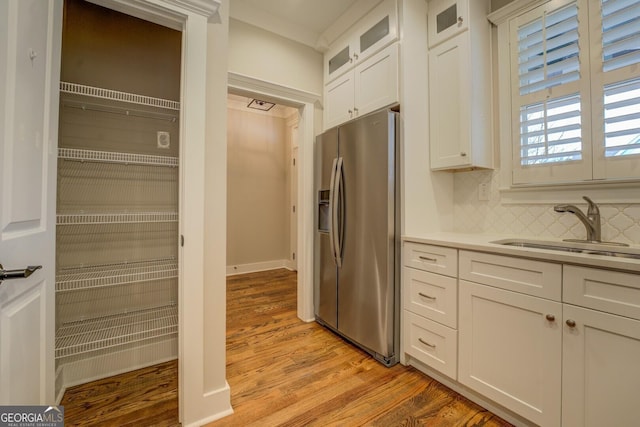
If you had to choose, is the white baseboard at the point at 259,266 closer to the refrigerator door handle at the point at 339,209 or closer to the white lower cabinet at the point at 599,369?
the refrigerator door handle at the point at 339,209

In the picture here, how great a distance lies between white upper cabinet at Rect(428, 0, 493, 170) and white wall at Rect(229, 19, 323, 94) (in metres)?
1.15

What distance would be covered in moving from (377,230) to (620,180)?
1343 mm

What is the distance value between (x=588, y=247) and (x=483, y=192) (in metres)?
0.71

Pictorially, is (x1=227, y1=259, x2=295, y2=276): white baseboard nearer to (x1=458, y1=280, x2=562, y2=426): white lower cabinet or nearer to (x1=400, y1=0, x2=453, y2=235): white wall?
(x1=400, y1=0, x2=453, y2=235): white wall

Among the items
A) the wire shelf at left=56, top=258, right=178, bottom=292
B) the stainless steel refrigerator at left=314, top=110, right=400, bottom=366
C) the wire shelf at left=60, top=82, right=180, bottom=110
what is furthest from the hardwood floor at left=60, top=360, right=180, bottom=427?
the wire shelf at left=60, top=82, right=180, bottom=110

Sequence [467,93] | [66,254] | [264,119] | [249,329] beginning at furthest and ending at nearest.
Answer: [264,119] → [249,329] → [467,93] → [66,254]

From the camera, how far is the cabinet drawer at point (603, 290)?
1.01 meters

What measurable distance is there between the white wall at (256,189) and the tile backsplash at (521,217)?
321 centimetres

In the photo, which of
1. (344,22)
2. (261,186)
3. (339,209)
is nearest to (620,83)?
(339,209)

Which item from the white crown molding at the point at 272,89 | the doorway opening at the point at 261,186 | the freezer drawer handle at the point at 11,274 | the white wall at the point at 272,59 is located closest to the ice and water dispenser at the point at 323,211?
the white crown molding at the point at 272,89

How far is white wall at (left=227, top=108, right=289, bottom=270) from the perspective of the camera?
434 cm

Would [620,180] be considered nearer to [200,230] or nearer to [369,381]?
[369,381]

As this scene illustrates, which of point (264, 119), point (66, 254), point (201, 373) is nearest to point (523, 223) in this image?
point (201, 373)

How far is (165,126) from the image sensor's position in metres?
1.95
